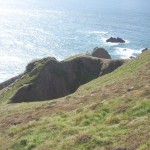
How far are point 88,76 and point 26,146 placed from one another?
152ft

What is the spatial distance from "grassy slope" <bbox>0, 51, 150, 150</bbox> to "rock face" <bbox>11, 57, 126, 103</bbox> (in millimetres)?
30467

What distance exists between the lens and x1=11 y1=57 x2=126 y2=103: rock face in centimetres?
6325

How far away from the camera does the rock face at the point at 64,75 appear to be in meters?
63.2

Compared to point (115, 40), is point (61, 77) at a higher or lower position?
higher

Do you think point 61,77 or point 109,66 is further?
point 61,77

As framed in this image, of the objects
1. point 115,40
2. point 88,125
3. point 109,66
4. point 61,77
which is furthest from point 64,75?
point 115,40

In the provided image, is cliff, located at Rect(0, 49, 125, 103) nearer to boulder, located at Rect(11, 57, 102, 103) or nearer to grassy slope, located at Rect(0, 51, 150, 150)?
boulder, located at Rect(11, 57, 102, 103)

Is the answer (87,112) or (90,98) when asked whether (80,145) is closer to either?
(87,112)

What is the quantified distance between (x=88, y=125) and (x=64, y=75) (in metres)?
44.9

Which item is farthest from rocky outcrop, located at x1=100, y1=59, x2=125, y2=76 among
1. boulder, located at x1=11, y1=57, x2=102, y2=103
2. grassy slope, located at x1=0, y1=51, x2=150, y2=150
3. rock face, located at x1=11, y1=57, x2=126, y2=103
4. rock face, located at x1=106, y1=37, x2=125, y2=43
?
rock face, located at x1=106, y1=37, x2=125, y2=43

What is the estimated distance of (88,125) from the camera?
23.9 metres

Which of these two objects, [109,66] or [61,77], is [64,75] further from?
[109,66]

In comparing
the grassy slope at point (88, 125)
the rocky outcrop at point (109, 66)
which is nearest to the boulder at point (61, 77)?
the rocky outcrop at point (109, 66)

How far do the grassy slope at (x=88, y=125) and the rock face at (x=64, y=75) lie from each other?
3047cm
